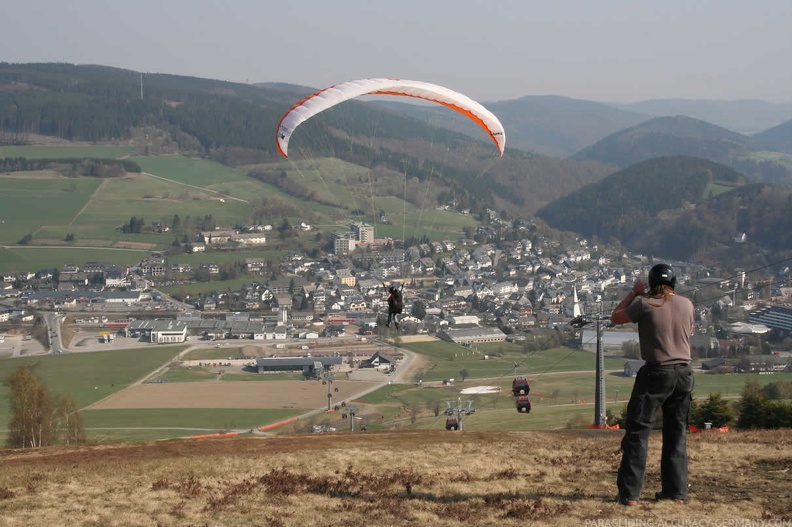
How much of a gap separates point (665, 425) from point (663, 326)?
0.92m

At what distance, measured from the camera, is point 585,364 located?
46.0 meters

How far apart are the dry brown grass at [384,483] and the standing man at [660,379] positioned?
0.29m

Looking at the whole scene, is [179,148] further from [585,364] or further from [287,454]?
[287,454]

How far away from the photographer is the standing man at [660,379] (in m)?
7.31

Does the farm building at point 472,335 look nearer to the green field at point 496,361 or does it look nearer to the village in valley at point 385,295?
the village in valley at point 385,295

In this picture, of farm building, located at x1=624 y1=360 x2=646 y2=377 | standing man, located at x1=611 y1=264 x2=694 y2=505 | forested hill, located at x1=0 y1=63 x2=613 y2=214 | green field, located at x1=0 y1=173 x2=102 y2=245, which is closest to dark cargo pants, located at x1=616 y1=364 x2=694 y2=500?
standing man, located at x1=611 y1=264 x2=694 y2=505

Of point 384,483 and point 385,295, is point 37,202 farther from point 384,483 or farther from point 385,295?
point 384,483

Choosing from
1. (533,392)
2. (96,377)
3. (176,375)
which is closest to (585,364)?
(533,392)

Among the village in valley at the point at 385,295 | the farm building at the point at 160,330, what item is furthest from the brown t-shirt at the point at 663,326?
the farm building at the point at 160,330

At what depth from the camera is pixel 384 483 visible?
8.87 m

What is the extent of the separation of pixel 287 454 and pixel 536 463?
9.69 feet

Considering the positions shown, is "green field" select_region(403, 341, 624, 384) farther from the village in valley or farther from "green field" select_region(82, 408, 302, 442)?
"green field" select_region(82, 408, 302, 442)

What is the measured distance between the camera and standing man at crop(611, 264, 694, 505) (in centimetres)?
731

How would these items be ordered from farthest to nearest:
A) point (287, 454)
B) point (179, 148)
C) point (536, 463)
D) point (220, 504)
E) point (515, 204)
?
point (515, 204) → point (179, 148) → point (287, 454) → point (536, 463) → point (220, 504)
